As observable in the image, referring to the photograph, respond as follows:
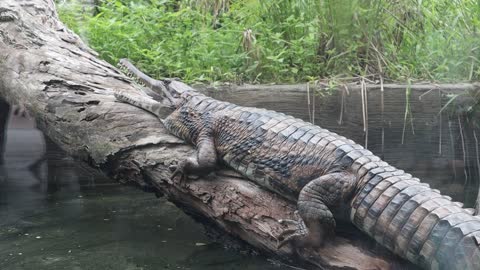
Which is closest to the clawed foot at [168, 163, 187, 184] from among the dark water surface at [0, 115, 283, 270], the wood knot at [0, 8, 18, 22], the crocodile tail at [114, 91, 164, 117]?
the dark water surface at [0, 115, 283, 270]

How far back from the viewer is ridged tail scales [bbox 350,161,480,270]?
2.88 metres

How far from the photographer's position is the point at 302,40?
5660mm

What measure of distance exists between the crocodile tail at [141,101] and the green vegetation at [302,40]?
1.03m

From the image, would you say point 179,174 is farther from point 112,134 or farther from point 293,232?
point 293,232

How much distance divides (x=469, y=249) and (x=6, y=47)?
3.72 meters

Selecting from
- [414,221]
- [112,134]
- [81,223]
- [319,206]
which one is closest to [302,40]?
[112,134]

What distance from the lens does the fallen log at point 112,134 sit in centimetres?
357

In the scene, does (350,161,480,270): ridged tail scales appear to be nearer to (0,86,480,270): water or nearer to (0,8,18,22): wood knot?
(0,86,480,270): water

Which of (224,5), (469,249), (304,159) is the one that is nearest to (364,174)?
(304,159)

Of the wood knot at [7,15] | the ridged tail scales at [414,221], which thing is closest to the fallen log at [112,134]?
the wood knot at [7,15]

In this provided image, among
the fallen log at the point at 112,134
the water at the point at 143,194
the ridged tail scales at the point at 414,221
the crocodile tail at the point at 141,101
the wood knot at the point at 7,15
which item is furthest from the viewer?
the wood knot at the point at 7,15

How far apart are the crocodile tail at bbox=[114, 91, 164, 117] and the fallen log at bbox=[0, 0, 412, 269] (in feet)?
0.14

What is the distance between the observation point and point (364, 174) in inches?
133

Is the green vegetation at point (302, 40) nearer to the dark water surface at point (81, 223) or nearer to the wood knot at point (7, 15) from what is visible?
the wood knot at point (7, 15)
